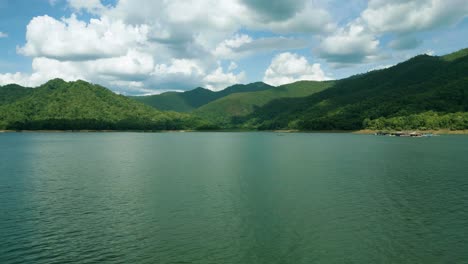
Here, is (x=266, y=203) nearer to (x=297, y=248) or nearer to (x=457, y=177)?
(x=297, y=248)

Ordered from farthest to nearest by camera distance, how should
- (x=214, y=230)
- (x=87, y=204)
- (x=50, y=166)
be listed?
(x=50, y=166) → (x=87, y=204) → (x=214, y=230)

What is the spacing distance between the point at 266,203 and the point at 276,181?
67.4 ft

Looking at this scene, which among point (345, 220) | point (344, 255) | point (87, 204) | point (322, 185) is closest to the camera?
point (344, 255)

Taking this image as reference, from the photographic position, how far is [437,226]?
41344 mm

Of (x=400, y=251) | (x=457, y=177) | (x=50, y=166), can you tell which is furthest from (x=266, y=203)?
(x=50, y=166)

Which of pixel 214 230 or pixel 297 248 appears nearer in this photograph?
pixel 297 248

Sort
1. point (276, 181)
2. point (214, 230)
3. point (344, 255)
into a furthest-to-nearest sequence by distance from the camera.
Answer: point (276, 181), point (214, 230), point (344, 255)

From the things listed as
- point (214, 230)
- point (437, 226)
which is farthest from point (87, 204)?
point (437, 226)

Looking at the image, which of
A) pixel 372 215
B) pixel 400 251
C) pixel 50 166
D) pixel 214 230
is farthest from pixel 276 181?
pixel 50 166

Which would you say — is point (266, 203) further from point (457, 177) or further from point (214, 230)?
point (457, 177)

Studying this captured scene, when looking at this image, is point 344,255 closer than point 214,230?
Yes

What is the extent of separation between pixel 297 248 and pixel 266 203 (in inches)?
743

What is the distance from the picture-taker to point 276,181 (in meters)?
73.6

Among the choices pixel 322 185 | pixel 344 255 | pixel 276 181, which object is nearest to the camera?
pixel 344 255
